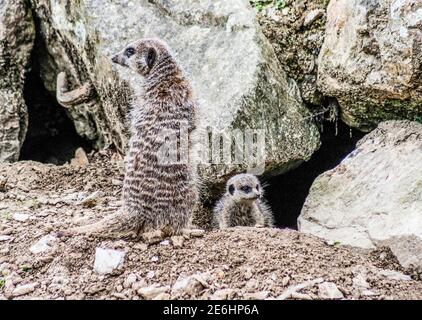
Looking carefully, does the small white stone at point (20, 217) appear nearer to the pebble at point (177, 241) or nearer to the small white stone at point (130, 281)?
the pebble at point (177, 241)

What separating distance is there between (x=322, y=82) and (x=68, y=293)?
7.58 ft

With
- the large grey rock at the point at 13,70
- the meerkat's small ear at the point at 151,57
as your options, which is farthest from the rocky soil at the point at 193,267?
the large grey rock at the point at 13,70

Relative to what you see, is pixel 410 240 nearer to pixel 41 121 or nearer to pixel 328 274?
pixel 328 274

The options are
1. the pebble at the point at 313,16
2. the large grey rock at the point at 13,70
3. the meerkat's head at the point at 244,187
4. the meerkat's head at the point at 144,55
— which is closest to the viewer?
the meerkat's head at the point at 144,55

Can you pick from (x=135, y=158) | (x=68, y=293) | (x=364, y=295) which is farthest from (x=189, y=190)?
(x=364, y=295)

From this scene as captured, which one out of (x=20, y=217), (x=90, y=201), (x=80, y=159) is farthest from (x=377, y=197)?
Result: (x=80, y=159)

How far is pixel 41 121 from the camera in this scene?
6.17 meters

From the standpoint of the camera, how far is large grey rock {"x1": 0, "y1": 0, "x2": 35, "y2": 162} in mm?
5422

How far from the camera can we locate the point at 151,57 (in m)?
3.92

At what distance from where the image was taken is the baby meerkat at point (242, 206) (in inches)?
170

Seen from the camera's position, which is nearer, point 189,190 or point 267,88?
point 189,190

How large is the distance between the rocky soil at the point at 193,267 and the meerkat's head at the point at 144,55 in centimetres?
100

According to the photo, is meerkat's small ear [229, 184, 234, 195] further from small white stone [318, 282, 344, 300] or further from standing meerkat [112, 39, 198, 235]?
small white stone [318, 282, 344, 300]

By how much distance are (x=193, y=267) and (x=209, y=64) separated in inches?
72.7
